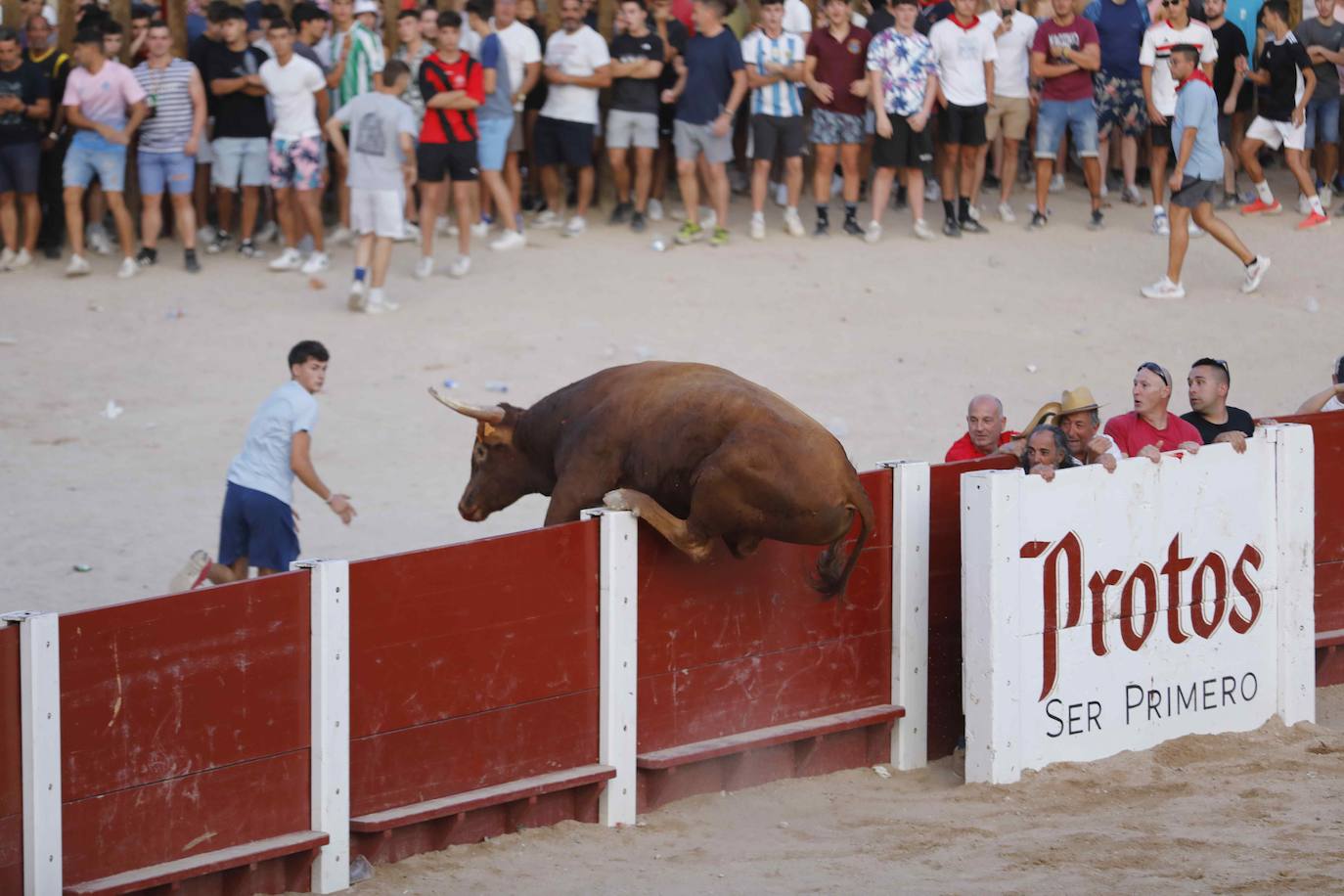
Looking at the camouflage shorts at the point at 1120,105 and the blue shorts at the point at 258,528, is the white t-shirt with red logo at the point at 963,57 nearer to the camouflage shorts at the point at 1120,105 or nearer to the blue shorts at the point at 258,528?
the camouflage shorts at the point at 1120,105

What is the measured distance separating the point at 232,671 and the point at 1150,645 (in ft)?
12.8

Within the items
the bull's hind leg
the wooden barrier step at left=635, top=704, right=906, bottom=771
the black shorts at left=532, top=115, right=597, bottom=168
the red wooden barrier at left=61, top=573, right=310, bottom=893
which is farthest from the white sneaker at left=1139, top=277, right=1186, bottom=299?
the red wooden barrier at left=61, top=573, right=310, bottom=893

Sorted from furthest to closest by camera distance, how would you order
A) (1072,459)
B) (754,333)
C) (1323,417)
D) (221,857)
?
(754,333)
(1323,417)
(1072,459)
(221,857)

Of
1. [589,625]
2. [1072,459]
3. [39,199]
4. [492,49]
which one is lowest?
[589,625]

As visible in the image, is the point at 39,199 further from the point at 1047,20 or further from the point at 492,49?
the point at 1047,20

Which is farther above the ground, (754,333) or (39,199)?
→ (39,199)

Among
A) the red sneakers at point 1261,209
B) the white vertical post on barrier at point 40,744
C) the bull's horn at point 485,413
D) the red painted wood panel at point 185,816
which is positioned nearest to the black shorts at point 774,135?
the red sneakers at point 1261,209

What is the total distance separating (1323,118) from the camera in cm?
1638

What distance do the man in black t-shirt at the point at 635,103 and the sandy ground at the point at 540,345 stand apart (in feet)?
1.55

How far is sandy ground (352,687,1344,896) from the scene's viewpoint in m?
6.75

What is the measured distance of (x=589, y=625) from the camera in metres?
7.49

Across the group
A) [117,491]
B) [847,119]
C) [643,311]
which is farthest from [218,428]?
[847,119]

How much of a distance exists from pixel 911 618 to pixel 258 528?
3.06m

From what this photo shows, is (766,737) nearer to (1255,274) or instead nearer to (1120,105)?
(1255,274)
